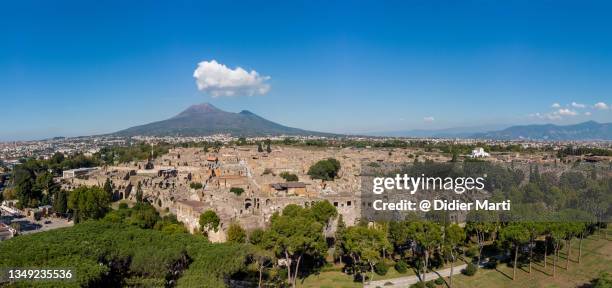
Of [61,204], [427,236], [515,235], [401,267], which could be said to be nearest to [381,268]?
[401,267]

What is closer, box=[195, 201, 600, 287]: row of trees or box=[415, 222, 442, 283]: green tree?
box=[195, 201, 600, 287]: row of trees

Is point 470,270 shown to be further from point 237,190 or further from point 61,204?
point 61,204

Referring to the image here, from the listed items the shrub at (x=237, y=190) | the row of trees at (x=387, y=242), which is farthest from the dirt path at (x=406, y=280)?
the shrub at (x=237, y=190)

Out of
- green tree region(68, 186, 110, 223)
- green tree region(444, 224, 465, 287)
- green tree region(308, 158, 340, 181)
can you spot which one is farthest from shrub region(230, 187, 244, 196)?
green tree region(444, 224, 465, 287)

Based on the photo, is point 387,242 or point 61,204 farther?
point 61,204

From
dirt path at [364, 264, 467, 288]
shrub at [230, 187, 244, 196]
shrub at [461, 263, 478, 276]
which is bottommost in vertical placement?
dirt path at [364, 264, 467, 288]

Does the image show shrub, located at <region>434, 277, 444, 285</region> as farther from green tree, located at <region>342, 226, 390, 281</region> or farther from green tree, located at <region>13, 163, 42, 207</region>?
green tree, located at <region>13, 163, 42, 207</region>
